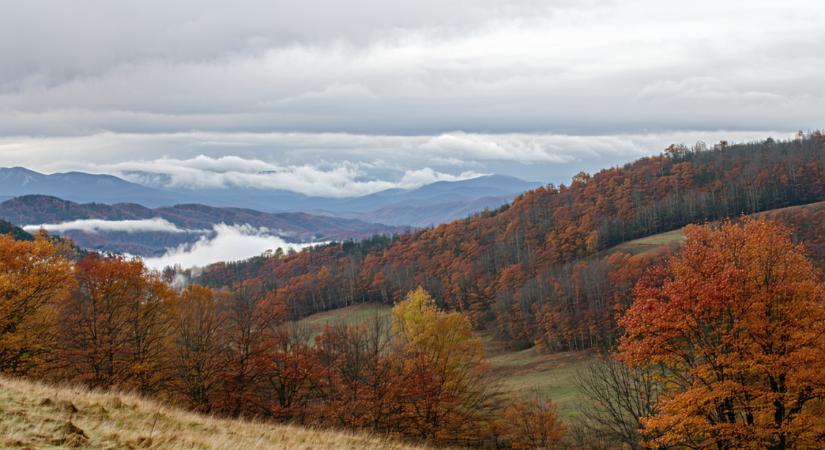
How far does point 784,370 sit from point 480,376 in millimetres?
30509

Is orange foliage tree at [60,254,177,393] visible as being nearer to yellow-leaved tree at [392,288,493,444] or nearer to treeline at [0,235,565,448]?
treeline at [0,235,565,448]

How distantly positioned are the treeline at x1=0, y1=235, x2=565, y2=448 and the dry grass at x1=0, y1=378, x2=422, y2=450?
16741 millimetres

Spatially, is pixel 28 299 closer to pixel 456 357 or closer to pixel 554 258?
pixel 456 357

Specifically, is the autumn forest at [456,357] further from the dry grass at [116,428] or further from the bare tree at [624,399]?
the dry grass at [116,428]

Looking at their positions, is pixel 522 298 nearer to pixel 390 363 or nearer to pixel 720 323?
pixel 390 363

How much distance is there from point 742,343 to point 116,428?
2272 cm

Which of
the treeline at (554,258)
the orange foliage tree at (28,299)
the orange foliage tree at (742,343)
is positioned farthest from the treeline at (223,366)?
the treeline at (554,258)

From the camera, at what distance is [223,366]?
42.1 meters

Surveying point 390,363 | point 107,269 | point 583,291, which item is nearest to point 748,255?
point 390,363

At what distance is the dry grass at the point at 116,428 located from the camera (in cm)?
1507

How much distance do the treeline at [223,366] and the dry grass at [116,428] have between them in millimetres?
16741

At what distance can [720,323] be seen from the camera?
25969mm

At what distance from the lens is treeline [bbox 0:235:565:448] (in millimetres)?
39844

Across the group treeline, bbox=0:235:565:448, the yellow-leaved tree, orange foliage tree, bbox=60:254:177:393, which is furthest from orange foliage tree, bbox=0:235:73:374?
the yellow-leaved tree
